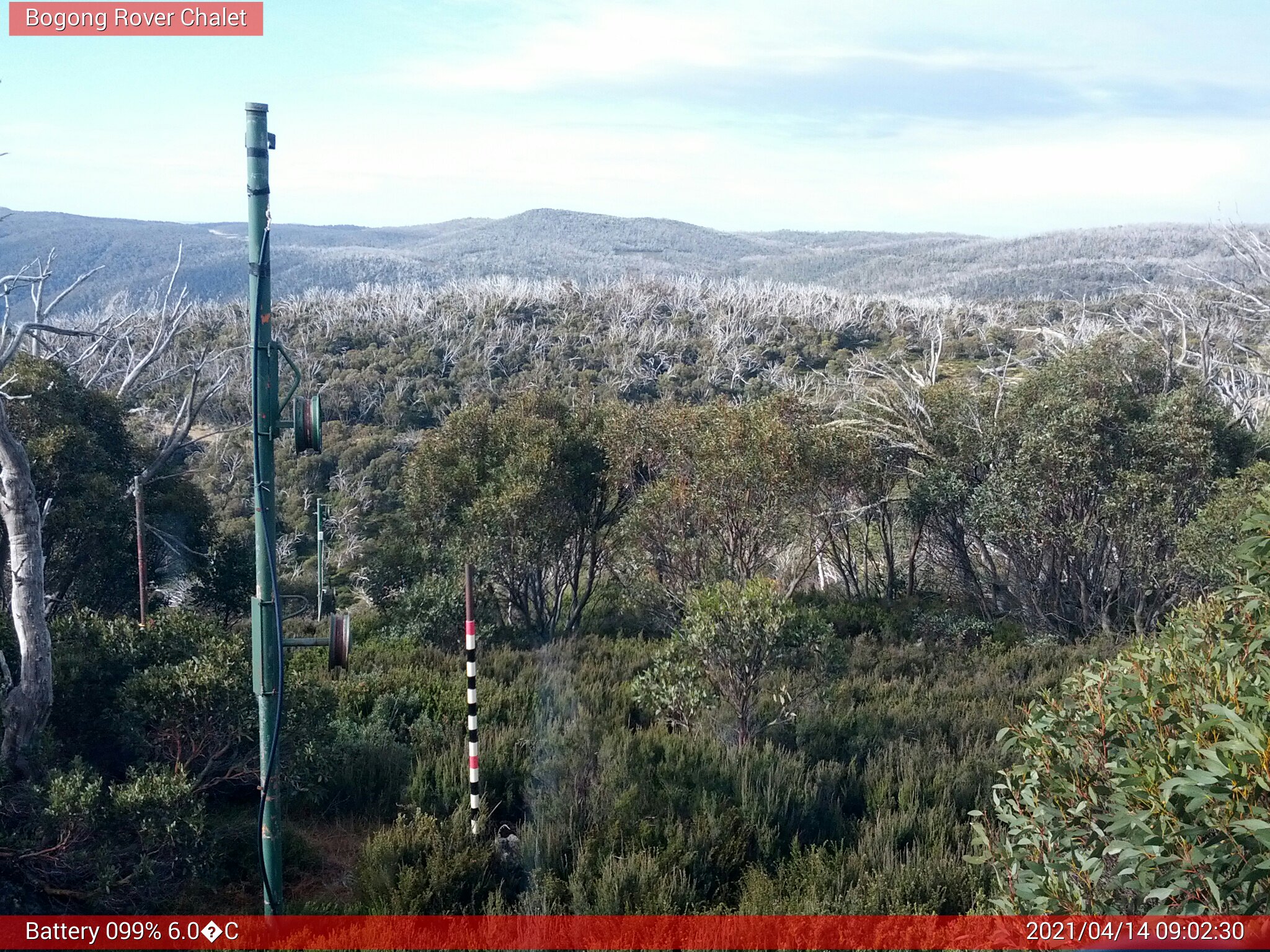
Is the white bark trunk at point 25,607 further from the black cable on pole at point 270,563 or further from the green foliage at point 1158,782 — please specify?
the green foliage at point 1158,782

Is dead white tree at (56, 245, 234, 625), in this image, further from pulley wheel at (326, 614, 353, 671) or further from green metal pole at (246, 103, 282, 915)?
pulley wheel at (326, 614, 353, 671)

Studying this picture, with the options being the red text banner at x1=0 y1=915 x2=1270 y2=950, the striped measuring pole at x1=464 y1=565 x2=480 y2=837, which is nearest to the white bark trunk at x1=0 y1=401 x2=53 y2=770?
the red text banner at x1=0 y1=915 x2=1270 y2=950

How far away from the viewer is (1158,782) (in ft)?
9.34

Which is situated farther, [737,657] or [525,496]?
[525,496]

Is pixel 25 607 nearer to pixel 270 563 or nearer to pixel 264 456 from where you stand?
pixel 270 563

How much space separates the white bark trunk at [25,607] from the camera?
5.32m

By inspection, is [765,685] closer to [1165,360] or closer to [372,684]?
[372,684]

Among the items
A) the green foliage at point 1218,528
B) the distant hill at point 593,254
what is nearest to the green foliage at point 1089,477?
the green foliage at point 1218,528

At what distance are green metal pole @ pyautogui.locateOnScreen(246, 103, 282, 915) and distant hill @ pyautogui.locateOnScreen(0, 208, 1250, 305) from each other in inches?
1927

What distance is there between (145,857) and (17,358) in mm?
7982

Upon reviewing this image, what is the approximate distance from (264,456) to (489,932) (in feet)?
7.95

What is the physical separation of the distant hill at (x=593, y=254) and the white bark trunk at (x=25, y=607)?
1866 inches

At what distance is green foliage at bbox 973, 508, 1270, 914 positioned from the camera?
2656mm

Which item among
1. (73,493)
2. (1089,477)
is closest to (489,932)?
(73,493)
